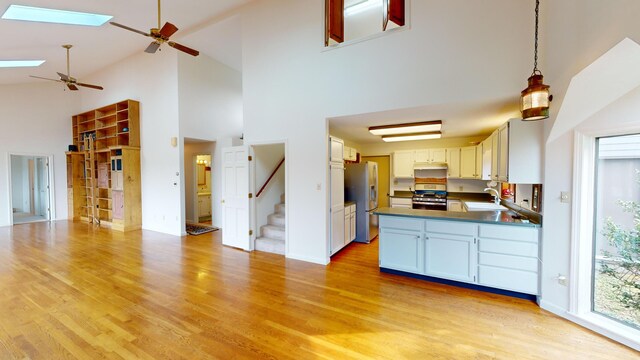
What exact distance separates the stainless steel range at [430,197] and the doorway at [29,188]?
35.6 feet

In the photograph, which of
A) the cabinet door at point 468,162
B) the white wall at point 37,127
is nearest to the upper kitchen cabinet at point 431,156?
the cabinet door at point 468,162

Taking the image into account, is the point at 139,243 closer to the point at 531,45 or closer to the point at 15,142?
the point at 15,142

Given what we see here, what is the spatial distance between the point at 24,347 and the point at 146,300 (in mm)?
896

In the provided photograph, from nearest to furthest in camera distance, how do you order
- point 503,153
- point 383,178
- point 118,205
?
point 503,153
point 118,205
point 383,178

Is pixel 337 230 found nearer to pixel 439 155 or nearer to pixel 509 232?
pixel 509 232

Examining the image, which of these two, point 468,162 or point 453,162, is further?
point 453,162

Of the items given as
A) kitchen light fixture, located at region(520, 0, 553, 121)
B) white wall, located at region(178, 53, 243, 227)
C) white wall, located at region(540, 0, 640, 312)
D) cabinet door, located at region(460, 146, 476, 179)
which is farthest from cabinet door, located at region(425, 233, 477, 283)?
white wall, located at region(178, 53, 243, 227)

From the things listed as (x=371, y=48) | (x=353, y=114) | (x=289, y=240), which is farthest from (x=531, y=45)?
(x=289, y=240)

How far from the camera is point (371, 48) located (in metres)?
3.45

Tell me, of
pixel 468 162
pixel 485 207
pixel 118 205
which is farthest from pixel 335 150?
pixel 118 205

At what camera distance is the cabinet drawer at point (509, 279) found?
275cm

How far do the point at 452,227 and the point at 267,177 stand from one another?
11.1ft

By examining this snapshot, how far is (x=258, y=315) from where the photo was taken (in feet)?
8.23

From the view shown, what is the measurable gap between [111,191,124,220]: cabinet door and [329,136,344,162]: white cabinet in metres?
5.68
